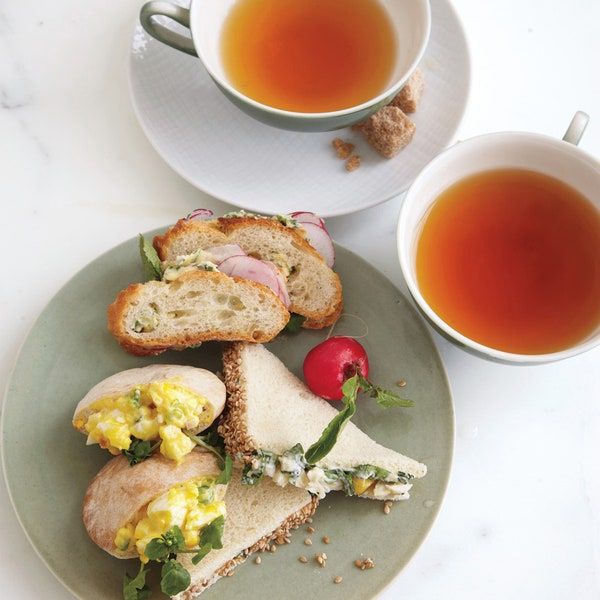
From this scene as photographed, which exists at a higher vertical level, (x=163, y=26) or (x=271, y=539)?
(x=163, y=26)

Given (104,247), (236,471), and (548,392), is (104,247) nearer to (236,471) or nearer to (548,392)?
(236,471)

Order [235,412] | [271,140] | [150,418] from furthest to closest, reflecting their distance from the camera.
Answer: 1. [271,140]
2. [235,412]
3. [150,418]

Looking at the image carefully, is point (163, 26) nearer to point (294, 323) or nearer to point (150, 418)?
point (294, 323)

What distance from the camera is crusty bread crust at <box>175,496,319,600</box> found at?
6.36 ft

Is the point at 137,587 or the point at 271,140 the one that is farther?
the point at 271,140

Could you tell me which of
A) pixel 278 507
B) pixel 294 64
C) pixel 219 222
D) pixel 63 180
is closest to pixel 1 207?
pixel 63 180

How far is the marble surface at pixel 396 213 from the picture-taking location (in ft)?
6.93

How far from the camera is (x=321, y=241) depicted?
2.16m

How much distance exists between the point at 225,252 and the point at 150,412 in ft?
1.48

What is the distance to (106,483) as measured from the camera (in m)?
1.91

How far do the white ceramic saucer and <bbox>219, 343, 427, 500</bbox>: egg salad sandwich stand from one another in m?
0.45

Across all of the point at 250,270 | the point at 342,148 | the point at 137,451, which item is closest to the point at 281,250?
the point at 250,270

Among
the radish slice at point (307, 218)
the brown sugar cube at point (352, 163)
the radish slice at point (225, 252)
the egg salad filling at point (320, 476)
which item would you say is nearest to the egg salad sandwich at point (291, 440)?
the egg salad filling at point (320, 476)

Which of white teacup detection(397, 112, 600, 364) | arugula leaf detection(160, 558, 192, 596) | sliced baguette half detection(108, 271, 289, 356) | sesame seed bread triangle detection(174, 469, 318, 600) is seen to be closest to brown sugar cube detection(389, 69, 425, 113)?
white teacup detection(397, 112, 600, 364)
